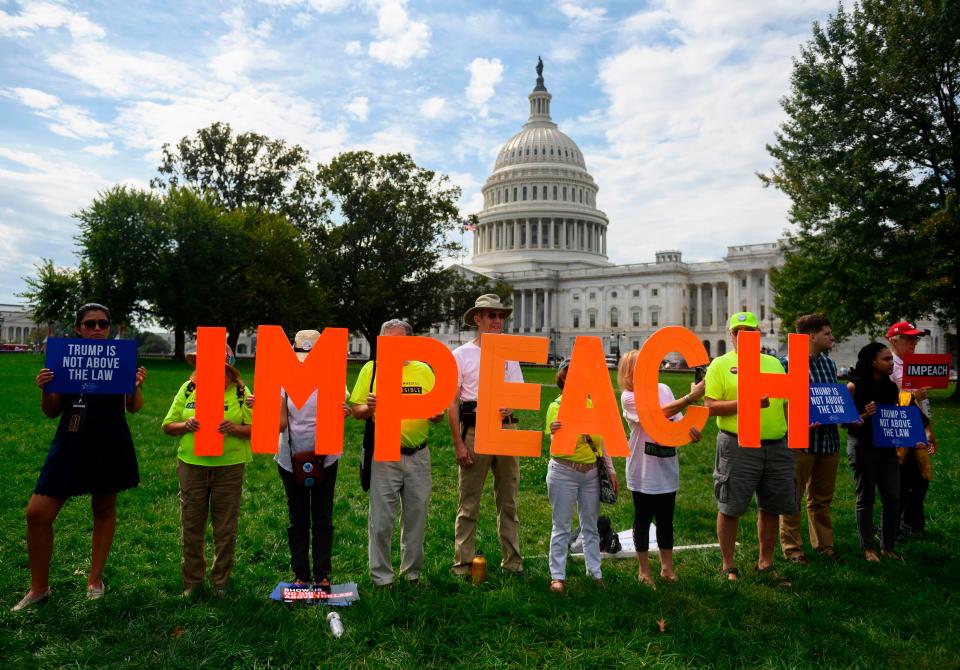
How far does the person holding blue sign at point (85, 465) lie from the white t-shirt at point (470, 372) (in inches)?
111

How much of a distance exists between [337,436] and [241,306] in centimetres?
3981

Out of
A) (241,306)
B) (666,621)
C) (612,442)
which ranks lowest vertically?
(666,621)

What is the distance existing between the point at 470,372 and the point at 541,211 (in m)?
108

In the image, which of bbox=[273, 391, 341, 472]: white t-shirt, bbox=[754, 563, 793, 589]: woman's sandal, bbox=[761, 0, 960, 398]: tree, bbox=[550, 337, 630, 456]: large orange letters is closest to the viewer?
bbox=[273, 391, 341, 472]: white t-shirt

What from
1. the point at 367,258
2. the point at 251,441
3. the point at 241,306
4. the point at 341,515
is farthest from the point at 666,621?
the point at 367,258

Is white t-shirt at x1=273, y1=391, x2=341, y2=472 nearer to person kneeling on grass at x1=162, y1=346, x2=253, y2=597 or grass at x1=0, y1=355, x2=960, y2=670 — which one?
person kneeling on grass at x1=162, y1=346, x2=253, y2=597

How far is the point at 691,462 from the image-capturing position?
12859 mm

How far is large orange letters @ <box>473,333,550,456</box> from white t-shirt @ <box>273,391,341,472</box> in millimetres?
1373

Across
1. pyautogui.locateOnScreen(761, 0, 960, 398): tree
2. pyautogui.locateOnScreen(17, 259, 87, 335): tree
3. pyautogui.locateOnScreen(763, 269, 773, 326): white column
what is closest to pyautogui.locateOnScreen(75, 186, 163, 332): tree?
pyautogui.locateOnScreen(17, 259, 87, 335): tree

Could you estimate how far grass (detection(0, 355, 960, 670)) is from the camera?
4781mm

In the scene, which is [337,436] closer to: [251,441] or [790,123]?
[251,441]

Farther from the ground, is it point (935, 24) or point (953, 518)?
point (935, 24)

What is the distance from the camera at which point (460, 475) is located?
21.6 feet

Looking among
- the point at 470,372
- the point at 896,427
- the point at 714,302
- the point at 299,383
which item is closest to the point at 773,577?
the point at 896,427
